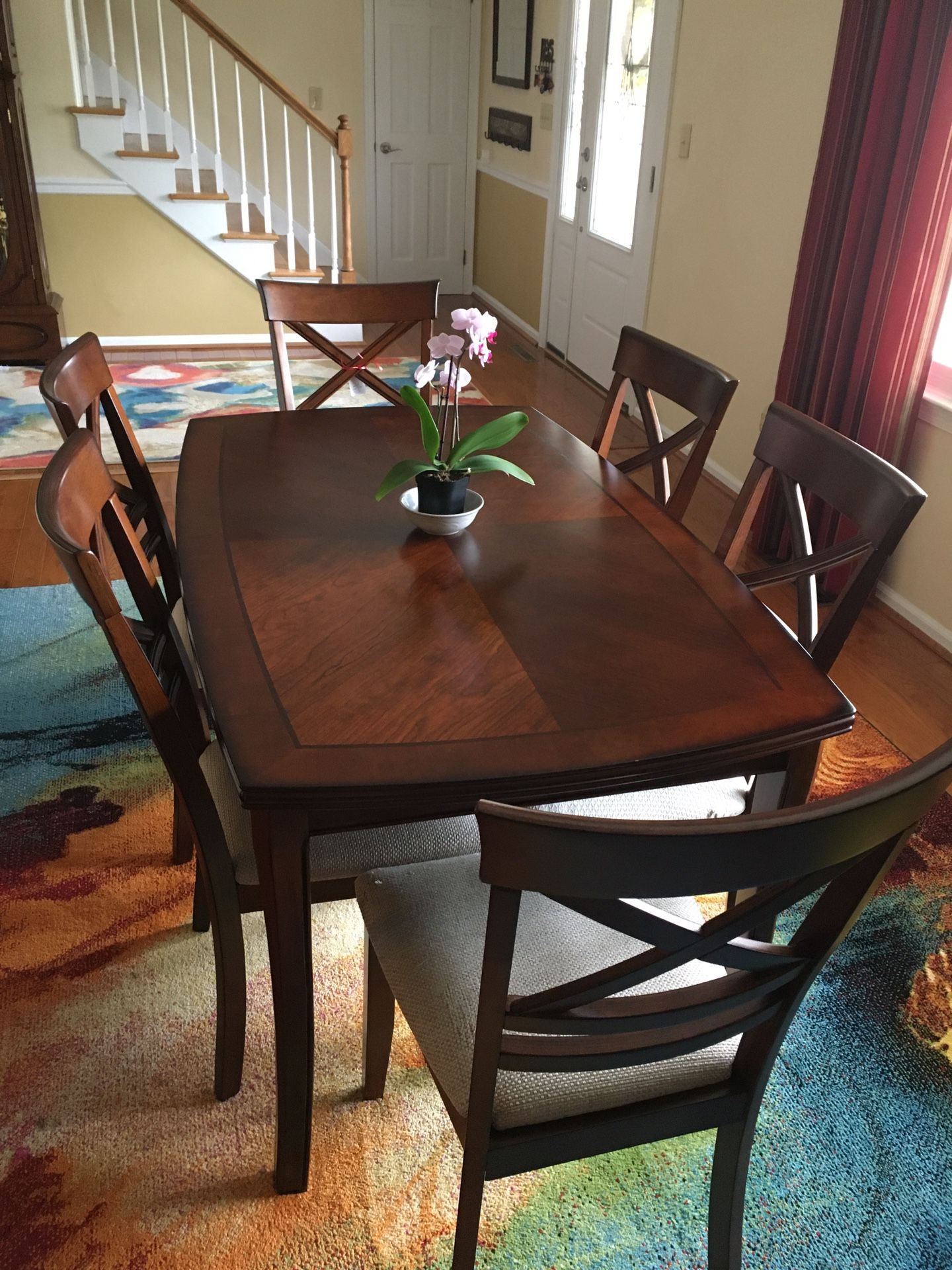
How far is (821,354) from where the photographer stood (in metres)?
3.18

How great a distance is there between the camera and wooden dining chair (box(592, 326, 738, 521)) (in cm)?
202

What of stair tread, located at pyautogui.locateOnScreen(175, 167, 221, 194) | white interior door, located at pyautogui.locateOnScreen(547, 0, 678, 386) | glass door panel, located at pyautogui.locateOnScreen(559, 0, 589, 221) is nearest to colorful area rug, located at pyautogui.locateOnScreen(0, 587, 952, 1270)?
white interior door, located at pyautogui.locateOnScreen(547, 0, 678, 386)

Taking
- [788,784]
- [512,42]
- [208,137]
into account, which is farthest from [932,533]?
[208,137]

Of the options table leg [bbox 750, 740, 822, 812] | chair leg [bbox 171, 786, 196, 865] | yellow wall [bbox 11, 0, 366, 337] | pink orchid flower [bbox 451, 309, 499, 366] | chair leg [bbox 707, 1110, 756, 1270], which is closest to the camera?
chair leg [bbox 707, 1110, 756, 1270]

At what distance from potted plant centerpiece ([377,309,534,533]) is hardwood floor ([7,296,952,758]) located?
1.43m

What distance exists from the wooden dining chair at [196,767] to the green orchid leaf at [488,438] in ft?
1.77

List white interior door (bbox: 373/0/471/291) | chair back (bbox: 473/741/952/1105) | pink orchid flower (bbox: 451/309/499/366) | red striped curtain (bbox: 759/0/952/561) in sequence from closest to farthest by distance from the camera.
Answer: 1. chair back (bbox: 473/741/952/1105)
2. pink orchid flower (bbox: 451/309/499/366)
3. red striped curtain (bbox: 759/0/952/561)
4. white interior door (bbox: 373/0/471/291)

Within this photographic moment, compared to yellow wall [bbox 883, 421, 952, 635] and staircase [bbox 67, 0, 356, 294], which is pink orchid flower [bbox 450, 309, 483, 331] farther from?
staircase [bbox 67, 0, 356, 294]

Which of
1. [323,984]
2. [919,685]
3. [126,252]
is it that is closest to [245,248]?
[126,252]

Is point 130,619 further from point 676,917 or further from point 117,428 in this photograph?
point 676,917

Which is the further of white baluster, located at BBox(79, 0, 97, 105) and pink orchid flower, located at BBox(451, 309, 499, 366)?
white baluster, located at BBox(79, 0, 97, 105)

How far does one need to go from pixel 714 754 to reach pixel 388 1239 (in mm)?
804

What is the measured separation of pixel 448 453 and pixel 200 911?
92 cm

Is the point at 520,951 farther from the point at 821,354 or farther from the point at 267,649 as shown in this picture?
the point at 821,354
